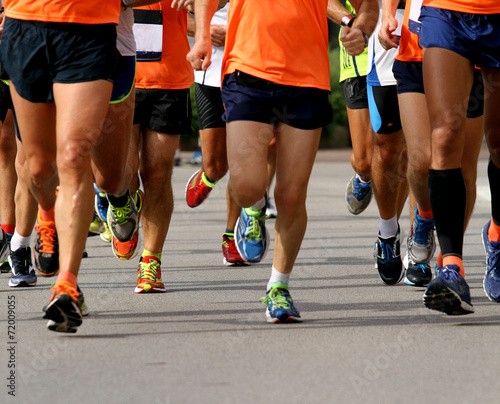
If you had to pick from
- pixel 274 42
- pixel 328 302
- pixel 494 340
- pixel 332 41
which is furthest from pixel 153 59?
pixel 332 41

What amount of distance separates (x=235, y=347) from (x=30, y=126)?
58.3 inches

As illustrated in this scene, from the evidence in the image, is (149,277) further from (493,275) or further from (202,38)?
(493,275)

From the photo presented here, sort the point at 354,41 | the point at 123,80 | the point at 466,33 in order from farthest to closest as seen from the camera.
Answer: the point at 123,80 < the point at 354,41 < the point at 466,33

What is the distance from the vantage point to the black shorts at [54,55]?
181 inches

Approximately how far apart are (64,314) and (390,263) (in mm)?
2534

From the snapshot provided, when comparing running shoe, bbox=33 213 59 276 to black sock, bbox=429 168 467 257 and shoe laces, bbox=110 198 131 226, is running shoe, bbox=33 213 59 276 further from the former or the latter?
black sock, bbox=429 168 467 257

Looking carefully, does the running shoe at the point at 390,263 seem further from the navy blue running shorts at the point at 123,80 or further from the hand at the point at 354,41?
the navy blue running shorts at the point at 123,80

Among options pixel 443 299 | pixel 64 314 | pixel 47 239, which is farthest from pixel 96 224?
pixel 443 299

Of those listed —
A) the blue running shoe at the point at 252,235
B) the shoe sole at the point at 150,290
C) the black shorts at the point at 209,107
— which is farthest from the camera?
the black shorts at the point at 209,107

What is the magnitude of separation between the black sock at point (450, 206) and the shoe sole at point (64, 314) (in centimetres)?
188

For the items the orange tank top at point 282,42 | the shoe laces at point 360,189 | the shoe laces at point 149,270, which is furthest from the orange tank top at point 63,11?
the shoe laces at point 360,189

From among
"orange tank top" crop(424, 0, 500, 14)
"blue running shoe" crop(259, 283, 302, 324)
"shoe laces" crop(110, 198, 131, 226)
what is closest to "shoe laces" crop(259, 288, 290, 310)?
"blue running shoe" crop(259, 283, 302, 324)

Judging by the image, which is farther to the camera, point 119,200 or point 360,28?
point 119,200

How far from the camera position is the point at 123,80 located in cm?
527
